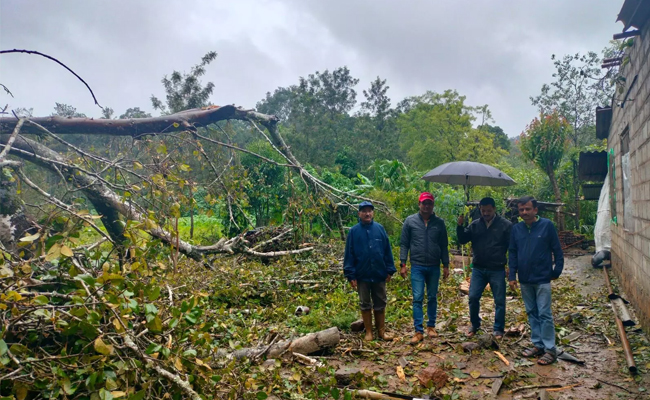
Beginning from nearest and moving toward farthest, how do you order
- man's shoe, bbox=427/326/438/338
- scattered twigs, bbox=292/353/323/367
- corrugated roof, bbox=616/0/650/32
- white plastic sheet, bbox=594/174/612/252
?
1. scattered twigs, bbox=292/353/323/367
2. corrugated roof, bbox=616/0/650/32
3. man's shoe, bbox=427/326/438/338
4. white plastic sheet, bbox=594/174/612/252

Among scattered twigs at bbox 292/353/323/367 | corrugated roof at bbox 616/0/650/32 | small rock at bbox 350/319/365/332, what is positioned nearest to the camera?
scattered twigs at bbox 292/353/323/367

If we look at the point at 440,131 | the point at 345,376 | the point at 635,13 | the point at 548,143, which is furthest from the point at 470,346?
the point at 440,131

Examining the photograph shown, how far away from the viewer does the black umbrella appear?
625 centimetres

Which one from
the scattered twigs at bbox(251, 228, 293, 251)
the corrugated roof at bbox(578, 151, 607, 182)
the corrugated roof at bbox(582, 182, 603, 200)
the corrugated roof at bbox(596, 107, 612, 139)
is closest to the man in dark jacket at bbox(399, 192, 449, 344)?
the scattered twigs at bbox(251, 228, 293, 251)

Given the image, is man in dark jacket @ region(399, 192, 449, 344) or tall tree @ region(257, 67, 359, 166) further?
Result: tall tree @ region(257, 67, 359, 166)

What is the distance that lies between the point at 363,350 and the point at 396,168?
1146cm

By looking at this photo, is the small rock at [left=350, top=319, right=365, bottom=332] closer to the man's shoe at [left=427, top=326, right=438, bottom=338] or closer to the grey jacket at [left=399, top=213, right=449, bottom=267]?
the man's shoe at [left=427, top=326, right=438, bottom=338]

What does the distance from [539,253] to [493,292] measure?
2.97ft

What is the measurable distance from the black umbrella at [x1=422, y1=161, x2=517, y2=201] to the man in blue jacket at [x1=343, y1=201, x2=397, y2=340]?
5.35 ft

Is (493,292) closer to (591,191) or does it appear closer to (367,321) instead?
(367,321)

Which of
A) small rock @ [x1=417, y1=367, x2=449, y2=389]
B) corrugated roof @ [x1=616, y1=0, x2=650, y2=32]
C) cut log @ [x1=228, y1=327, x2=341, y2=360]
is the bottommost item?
small rock @ [x1=417, y1=367, x2=449, y2=389]

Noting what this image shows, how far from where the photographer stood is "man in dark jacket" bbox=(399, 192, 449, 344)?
5.32m

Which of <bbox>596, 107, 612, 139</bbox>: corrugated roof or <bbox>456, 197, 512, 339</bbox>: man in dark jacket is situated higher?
<bbox>596, 107, 612, 139</bbox>: corrugated roof

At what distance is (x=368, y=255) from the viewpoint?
5262mm
